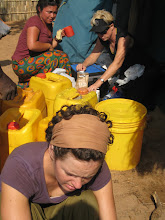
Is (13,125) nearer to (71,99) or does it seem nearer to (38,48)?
(71,99)

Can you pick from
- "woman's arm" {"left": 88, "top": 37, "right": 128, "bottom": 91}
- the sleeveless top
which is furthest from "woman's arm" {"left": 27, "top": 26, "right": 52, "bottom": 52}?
"woman's arm" {"left": 88, "top": 37, "right": 128, "bottom": 91}

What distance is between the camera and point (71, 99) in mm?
3043

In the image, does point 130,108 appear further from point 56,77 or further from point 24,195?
point 24,195

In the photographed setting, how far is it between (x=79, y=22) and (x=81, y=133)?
4.29 meters

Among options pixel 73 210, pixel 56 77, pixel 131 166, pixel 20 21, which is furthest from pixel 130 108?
pixel 20 21

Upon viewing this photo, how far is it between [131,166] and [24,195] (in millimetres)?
1697

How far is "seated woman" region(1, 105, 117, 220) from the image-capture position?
1427mm

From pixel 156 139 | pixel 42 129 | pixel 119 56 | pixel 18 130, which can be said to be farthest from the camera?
pixel 119 56

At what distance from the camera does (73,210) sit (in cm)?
190

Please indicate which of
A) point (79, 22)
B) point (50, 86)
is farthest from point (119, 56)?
point (79, 22)

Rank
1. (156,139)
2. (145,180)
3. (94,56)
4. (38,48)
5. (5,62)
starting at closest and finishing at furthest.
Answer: (145,180) → (156,139) → (38,48) → (94,56) → (5,62)

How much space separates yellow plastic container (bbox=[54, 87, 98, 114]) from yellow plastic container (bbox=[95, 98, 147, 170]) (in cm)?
19

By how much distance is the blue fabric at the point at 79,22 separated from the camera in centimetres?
528

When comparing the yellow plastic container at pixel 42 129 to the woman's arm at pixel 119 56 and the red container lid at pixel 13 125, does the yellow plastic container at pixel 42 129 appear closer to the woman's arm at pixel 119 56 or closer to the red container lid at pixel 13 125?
the red container lid at pixel 13 125
